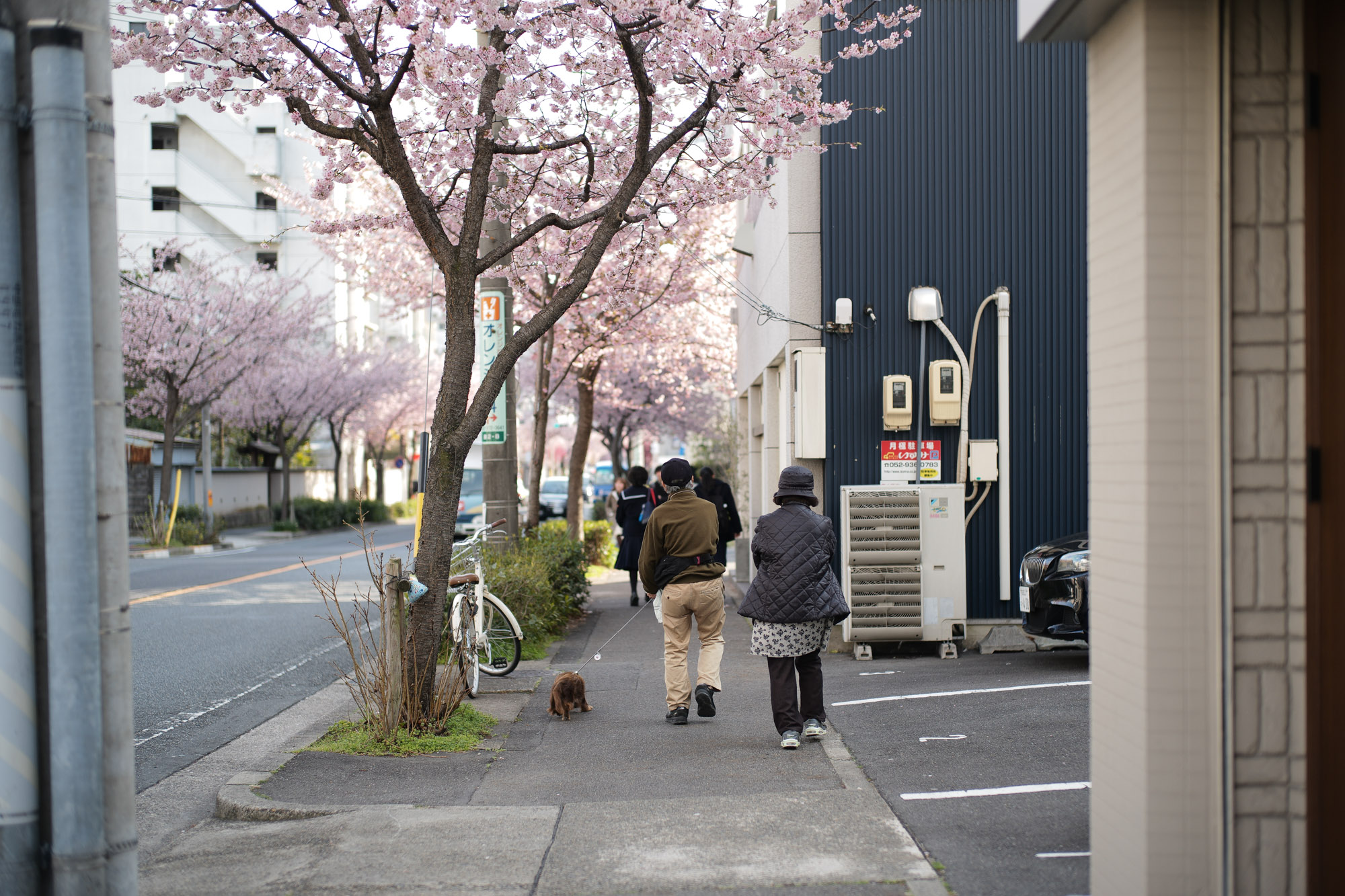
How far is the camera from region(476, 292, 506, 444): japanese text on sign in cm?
1126

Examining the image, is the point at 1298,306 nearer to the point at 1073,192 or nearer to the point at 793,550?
the point at 793,550

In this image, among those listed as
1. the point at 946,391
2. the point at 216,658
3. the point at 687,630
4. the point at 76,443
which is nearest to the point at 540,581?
the point at 216,658

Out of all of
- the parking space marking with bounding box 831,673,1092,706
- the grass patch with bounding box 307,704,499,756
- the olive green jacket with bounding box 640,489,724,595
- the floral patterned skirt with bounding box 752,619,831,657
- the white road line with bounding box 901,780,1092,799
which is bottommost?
the parking space marking with bounding box 831,673,1092,706

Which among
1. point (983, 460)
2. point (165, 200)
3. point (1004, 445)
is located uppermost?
point (165, 200)

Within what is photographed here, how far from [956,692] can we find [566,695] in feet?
9.16

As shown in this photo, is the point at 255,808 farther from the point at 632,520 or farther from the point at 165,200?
the point at 165,200

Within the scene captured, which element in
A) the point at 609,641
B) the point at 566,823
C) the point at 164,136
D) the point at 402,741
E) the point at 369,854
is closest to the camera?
the point at 369,854

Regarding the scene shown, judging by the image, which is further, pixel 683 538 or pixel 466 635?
pixel 466 635

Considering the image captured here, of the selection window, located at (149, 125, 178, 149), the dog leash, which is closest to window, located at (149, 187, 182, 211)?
window, located at (149, 125, 178, 149)

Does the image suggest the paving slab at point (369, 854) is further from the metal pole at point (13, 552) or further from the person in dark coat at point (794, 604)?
the person in dark coat at point (794, 604)

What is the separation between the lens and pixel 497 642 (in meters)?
9.70

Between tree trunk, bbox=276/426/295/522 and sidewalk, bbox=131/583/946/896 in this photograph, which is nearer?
sidewalk, bbox=131/583/946/896

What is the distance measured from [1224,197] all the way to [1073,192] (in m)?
8.09

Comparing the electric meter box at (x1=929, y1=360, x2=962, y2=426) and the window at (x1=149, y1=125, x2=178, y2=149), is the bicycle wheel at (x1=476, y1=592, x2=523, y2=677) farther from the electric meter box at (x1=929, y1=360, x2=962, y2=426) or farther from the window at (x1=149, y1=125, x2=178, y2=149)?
the window at (x1=149, y1=125, x2=178, y2=149)
